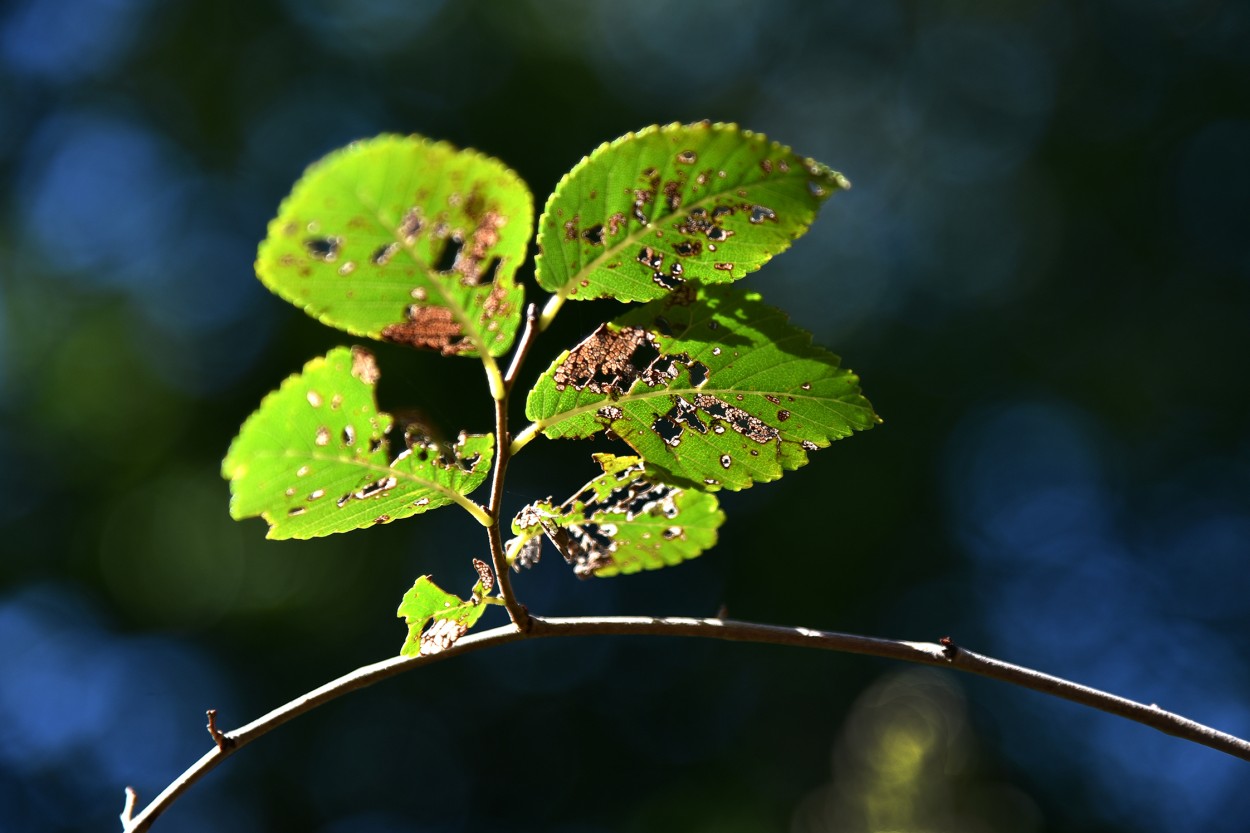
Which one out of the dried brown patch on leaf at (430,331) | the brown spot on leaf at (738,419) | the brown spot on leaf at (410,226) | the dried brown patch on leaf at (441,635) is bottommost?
the dried brown patch on leaf at (441,635)

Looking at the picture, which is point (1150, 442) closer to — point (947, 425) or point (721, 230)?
point (947, 425)

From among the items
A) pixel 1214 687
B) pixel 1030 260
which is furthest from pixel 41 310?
pixel 1214 687

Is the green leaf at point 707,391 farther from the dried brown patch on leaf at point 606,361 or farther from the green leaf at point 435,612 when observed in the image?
the green leaf at point 435,612

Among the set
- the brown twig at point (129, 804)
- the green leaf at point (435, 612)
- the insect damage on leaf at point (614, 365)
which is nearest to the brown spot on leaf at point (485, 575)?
the green leaf at point (435, 612)

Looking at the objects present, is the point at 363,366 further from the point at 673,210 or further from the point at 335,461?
the point at 673,210

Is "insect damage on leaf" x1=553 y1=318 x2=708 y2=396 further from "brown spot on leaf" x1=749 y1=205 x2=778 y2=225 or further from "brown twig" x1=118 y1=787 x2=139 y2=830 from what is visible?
"brown twig" x1=118 y1=787 x2=139 y2=830

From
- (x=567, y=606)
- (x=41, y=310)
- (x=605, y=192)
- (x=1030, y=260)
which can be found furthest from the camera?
(x=1030, y=260)

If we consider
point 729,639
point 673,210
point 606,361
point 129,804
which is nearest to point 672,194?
point 673,210
